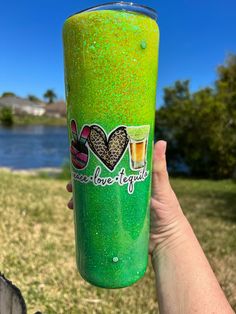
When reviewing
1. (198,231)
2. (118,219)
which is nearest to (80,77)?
(118,219)

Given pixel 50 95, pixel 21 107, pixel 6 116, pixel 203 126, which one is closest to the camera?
pixel 203 126

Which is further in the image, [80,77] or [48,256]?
[48,256]

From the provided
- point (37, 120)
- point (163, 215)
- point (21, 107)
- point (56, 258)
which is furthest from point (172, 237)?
point (21, 107)

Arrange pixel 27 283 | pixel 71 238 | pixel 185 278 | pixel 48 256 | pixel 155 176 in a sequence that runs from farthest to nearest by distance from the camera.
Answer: pixel 71 238
pixel 48 256
pixel 27 283
pixel 155 176
pixel 185 278

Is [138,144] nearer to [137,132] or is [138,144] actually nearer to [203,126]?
[137,132]

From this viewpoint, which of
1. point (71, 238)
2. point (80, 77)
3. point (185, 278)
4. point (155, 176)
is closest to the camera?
point (80, 77)

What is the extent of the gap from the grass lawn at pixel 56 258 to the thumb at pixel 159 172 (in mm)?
1490

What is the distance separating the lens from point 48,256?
11.0 feet

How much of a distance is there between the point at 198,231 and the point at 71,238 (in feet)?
6.39

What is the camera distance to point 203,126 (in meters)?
13.4

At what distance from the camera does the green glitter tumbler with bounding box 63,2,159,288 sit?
1088 mm

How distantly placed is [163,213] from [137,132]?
1.95 ft

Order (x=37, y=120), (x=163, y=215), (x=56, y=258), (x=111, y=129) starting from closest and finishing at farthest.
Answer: (x=111, y=129), (x=163, y=215), (x=56, y=258), (x=37, y=120)

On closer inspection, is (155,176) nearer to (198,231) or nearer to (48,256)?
(48,256)
